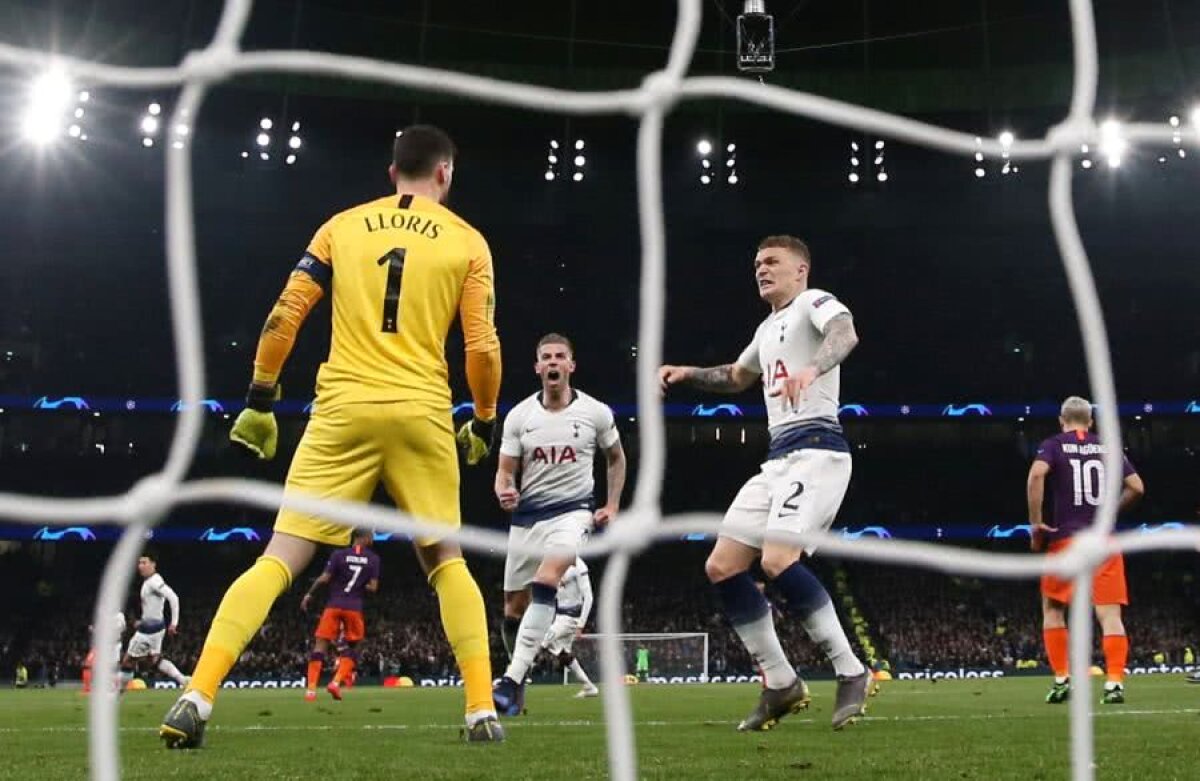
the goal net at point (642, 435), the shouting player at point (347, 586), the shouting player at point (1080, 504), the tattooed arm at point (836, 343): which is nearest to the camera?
the goal net at point (642, 435)

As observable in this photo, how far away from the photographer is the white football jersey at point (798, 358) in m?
4.76

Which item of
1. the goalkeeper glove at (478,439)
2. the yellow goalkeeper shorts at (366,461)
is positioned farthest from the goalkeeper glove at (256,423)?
the goalkeeper glove at (478,439)

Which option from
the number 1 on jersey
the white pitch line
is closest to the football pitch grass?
the white pitch line

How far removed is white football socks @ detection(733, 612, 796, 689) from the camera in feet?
15.3

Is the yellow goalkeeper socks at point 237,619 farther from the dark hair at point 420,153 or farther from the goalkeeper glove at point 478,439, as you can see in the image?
the dark hair at point 420,153

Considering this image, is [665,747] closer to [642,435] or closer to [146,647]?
[642,435]

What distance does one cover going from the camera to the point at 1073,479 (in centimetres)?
701

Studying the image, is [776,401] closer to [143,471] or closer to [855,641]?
[855,641]

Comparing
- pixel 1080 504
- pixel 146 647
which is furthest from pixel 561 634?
pixel 146 647

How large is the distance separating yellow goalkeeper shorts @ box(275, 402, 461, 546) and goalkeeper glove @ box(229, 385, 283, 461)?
0.11 meters

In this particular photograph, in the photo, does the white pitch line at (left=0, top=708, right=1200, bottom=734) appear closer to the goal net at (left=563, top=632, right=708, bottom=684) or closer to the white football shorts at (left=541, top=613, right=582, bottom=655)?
the white football shorts at (left=541, top=613, right=582, bottom=655)

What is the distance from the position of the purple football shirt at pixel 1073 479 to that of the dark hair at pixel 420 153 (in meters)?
4.18

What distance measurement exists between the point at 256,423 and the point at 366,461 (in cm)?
34

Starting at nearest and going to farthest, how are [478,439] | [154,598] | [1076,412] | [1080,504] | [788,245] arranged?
[478,439], [788,245], [1080,504], [1076,412], [154,598]
